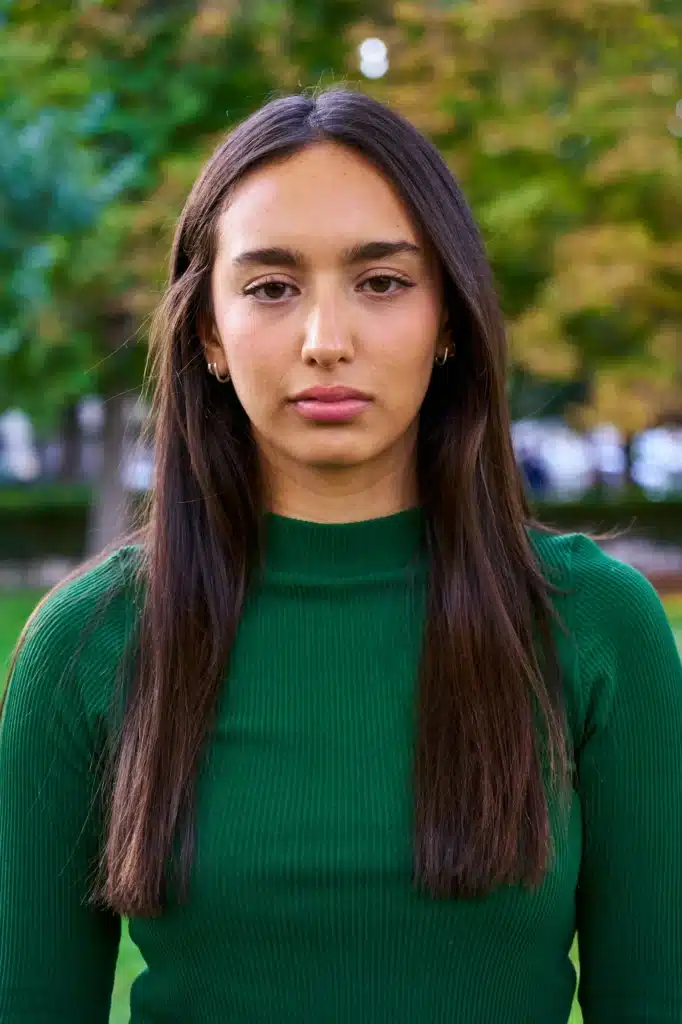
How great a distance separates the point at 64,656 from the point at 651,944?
871 millimetres

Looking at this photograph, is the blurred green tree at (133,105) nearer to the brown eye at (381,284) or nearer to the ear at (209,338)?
the ear at (209,338)

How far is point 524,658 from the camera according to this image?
1.85 m

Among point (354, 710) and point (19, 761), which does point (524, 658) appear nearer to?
point (354, 710)

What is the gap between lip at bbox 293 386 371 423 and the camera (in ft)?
5.93

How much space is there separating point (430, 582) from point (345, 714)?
227 millimetres

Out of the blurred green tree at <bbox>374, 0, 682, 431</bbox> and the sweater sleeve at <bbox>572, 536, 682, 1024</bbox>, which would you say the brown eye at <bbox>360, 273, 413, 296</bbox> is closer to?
the sweater sleeve at <bbox>572, 536, 682, 1024</bbox>

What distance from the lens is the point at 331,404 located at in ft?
5.96

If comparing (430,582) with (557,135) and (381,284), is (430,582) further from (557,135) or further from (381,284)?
(557,135)

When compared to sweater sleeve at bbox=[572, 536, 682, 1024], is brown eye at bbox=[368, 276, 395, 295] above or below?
above

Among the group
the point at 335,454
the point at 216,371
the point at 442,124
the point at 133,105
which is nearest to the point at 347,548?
the point at 335,454

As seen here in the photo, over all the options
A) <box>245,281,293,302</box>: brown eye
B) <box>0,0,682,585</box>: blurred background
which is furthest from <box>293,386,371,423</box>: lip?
<box>0,0,682,585</box>: blurred background

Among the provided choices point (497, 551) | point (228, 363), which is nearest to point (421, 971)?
point (497, 551)

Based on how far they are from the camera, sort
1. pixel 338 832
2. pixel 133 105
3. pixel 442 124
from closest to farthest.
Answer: pixel 338 832
pixel 442 124
pixel 133 105

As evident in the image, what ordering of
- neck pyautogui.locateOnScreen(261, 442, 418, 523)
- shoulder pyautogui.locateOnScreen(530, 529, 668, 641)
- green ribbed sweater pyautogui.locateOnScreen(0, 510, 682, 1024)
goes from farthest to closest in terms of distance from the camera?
1. neck pyautogui.locateOnScreen(261, 442, 418, 523)
2. shoulder pyautogui.locateOnScreen(530, 529, 668, 641)
3. green ribbed sweater pyautogui.locateOnScreen(0, 510, 682, 1024)
